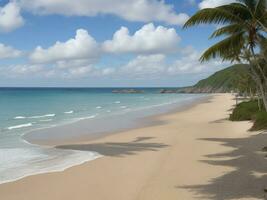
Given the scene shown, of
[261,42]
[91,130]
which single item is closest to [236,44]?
[261,42]

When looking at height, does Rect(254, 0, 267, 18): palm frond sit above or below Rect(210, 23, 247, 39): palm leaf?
above

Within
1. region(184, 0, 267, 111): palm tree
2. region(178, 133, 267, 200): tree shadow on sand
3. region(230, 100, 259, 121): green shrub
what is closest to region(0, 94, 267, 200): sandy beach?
region(178, 133, 267, 200): tree shadow on sand

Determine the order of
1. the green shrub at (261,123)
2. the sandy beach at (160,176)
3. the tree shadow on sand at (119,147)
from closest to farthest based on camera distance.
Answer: the sandy beach at (160,176), the tree shadow on sand at (119,147), the green shrub at (261,123)

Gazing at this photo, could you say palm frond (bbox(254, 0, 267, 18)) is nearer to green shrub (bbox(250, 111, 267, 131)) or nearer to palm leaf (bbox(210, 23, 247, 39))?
palm leaf (bbox(210, 23, 247, 39))

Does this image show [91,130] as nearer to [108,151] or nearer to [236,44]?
[108,151]

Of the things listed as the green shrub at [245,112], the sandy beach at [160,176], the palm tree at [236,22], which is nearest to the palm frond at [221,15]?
→ the palm tree at [236,22]

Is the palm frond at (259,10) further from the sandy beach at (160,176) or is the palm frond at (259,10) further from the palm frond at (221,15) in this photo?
the sandy beach at (160,176)

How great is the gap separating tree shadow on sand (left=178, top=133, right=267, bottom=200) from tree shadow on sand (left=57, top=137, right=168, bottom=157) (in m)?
3.51

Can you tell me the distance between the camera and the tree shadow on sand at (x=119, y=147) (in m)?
17.2

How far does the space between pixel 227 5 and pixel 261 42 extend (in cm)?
169

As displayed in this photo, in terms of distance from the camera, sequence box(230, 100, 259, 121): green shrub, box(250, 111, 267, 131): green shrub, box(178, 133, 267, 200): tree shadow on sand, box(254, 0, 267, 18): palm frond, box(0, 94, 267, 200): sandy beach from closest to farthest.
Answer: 1. box(178, 133, 267, 200): tree shadow on sand
2. box(0, 94, 267, 200): sandy beach
3. box(254, 0, 267, 18): palm frond
4. box(250, 111, 267, 131): green shrub
5. box(230, 100, 259, 121): green shrub

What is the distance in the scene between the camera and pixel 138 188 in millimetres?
10930

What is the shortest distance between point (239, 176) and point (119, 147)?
7.98 m

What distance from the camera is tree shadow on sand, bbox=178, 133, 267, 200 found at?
1001 centimetres
